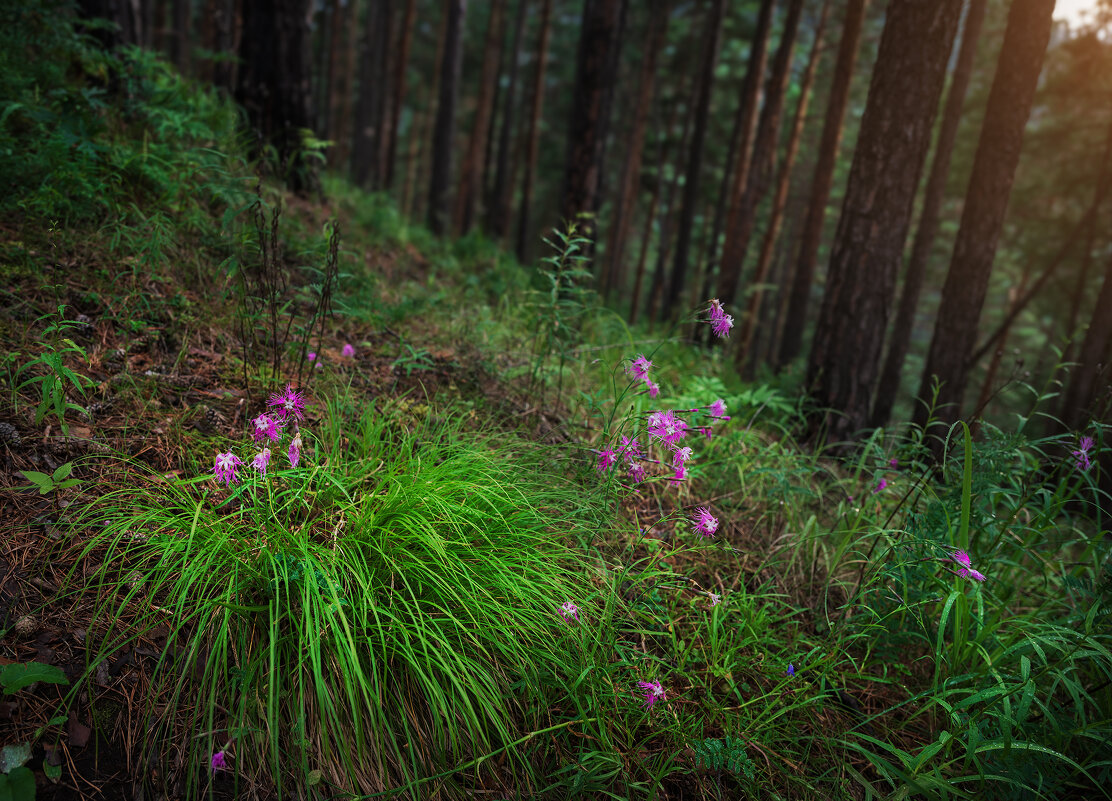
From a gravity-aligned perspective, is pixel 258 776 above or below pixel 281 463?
below

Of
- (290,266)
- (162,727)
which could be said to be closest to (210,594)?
(162,727)

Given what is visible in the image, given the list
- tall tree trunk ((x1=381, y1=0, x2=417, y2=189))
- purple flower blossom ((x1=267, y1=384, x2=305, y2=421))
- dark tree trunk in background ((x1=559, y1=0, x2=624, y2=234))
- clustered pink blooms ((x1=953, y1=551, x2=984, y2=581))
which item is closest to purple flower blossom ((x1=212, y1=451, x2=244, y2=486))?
purple flower blossom ((x1=267, y1=384, x2=305, y2=421))

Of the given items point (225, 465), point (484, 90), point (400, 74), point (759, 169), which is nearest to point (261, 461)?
point (225, 465)

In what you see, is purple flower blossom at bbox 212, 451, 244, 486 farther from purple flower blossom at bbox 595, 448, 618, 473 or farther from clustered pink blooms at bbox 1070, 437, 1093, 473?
clustered pink blooms at bbox 1070, 437, 1093, 473

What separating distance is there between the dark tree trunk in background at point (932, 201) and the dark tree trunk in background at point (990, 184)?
95.0 inches

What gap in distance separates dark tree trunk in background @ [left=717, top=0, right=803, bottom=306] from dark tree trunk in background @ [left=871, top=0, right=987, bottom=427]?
233 centimetres

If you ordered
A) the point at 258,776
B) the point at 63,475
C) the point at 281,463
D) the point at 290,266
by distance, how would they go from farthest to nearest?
the point at 290,266 < the point at 281,463 < the point at 63,475 < the point at 258,776

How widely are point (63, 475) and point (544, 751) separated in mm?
1654

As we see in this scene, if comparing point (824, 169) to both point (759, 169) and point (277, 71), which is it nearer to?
point (759, 169)

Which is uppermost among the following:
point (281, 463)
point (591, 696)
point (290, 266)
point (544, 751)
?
point (290, 266)

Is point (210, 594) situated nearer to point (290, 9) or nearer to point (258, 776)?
point (258, 776)

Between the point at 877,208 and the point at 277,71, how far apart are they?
5052mm

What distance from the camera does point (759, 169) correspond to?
30.1 ft

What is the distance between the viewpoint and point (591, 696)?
174 cm
